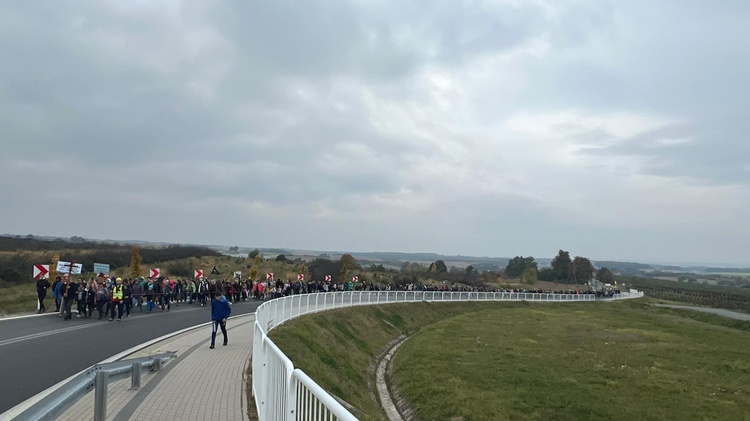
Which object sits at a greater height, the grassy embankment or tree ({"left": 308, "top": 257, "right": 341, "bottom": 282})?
tree ({"left": 308, "top": 257, "right": 341, "bottom": 282})

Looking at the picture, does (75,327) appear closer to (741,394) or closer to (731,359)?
(741,394)

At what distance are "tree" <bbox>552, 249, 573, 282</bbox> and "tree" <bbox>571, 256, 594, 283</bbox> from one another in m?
2.10

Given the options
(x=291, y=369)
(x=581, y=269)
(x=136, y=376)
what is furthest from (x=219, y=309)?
(x=581, y=269)

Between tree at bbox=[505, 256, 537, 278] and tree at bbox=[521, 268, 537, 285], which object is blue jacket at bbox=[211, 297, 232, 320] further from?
tree at bbox=[505, 256, 537, 278]

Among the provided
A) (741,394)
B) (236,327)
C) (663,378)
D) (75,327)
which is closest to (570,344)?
(663,378)

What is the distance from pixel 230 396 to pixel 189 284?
2553 centimetres

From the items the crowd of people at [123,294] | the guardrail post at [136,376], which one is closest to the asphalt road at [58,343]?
the crowd of people at [123,294]

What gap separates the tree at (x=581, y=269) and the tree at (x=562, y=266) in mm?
2104

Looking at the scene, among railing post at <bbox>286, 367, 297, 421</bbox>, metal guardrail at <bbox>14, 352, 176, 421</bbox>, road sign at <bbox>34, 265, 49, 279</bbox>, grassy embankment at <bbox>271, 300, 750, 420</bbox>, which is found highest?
road sign at <bbox>34, 265, 49, 279</bbox>

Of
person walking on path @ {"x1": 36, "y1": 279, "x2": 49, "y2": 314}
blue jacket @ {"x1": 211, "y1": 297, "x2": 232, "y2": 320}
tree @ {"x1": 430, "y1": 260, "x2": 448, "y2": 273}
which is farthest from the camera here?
tree @ {"x1": 430, "y1": 260, "x2": 448, "y2": 273}

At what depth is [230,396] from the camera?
9.61 metres

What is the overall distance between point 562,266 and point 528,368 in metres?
126

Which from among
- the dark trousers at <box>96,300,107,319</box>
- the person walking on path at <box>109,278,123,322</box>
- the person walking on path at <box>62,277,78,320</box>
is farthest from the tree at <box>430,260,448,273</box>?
the person walking on path at <box>62,277,78,320</box>

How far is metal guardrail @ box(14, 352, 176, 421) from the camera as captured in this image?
5203 millimetres
